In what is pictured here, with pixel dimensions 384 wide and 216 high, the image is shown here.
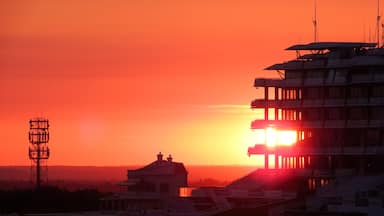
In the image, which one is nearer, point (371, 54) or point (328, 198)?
point (328, 198)

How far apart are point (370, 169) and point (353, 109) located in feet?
16.1

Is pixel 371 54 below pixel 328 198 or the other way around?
the other way around

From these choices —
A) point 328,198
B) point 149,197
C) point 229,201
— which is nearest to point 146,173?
point 149,197

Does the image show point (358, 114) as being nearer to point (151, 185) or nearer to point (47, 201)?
point (151, 185)

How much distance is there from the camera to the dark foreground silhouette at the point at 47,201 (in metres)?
166

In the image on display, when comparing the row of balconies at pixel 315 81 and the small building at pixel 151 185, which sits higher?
the row of balconies at pixel 315 81

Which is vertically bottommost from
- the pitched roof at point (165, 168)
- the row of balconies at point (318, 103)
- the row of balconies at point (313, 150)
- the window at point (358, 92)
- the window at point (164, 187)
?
the window at point (164, 187)

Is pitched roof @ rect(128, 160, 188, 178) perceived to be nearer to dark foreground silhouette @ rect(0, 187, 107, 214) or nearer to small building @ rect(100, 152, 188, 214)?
small building @ rect(100, 152, 188, 214)

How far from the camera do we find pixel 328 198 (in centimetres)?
13175

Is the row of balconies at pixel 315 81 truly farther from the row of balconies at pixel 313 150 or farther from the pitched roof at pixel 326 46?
the row of balconies at pixel 313 150

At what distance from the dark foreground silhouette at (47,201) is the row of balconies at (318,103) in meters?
20.6

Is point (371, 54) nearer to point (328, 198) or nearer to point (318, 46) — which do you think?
point (318, 46)

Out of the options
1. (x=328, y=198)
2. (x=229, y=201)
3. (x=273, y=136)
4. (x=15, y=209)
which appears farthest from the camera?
(x=15, y=209)

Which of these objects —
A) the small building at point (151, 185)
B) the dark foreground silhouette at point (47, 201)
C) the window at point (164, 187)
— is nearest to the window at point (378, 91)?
the small building at point (151, 185)
